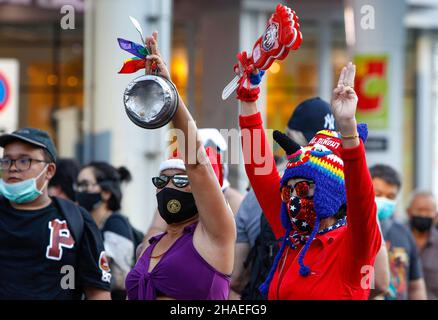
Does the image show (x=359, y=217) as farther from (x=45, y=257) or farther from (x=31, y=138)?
(x=31, y=138)

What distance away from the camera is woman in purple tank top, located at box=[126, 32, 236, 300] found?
4.21 metres

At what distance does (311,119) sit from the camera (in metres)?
5.66

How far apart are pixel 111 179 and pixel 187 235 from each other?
303cm

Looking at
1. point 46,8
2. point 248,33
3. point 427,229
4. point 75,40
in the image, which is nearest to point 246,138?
point 427,229

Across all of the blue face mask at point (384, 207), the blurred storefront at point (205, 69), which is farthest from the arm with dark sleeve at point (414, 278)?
the blurred storefront at point (205, 69)

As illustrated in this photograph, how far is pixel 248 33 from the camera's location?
1446 centimetres

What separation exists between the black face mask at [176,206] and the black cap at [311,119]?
1240 millimetres

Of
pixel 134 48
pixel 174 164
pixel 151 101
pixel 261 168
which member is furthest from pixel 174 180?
pixel 151 101

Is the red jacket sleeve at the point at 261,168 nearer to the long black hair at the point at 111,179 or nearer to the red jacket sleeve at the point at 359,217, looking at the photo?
the red jacket sleeve at the point at 359,217

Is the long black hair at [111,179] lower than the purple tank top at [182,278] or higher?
higher

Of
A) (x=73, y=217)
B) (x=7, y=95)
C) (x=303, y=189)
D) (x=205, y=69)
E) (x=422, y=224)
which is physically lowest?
(x=422, y=224)

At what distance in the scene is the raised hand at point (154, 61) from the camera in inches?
159

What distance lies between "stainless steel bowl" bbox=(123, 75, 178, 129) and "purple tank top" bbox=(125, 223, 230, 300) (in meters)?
0.82

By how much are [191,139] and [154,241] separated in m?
0.75
